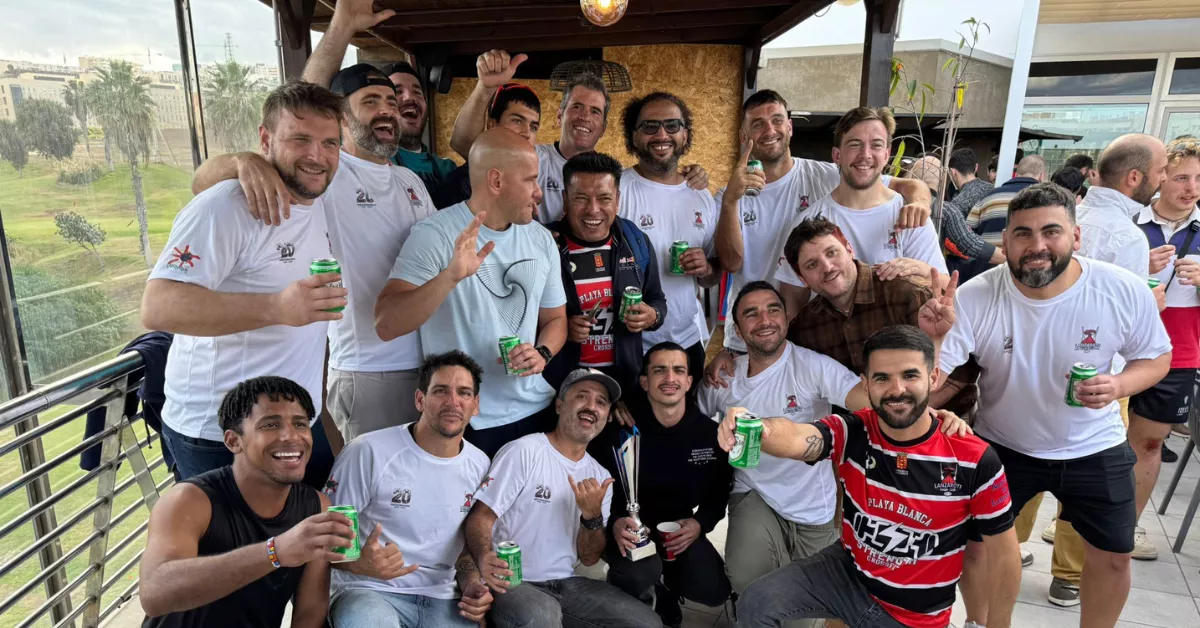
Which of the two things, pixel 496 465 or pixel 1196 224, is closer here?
pixel 496 465

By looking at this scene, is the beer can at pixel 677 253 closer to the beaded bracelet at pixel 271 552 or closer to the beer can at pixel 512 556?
the beer can at pixel 512 556

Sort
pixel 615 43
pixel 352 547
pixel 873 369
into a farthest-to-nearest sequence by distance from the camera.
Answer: pixel 615 43, pixel 873 369, pixel 352 547

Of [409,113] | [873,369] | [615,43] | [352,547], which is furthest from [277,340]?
[615,43]

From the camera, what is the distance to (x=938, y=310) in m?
2.51

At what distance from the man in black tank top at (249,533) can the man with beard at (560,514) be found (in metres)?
0.62

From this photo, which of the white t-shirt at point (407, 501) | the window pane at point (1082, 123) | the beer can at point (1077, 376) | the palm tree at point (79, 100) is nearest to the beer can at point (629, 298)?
the white t-shirt at point (407, 501)

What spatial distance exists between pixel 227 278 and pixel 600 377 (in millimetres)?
1356

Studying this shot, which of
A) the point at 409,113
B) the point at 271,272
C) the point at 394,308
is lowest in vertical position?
the point at 394,308

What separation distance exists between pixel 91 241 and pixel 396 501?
4.61m

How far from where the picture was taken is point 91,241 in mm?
5332

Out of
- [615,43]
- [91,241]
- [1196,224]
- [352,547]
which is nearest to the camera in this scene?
[352,547]

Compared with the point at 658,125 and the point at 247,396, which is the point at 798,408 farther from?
the point at 247,396

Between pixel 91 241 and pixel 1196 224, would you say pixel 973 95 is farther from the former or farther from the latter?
pixel 91 241

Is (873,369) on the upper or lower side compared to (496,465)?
upper
